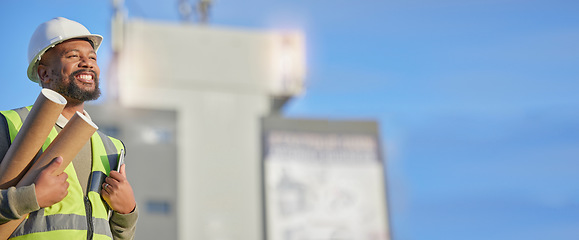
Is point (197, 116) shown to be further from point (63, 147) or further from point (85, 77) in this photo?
point (63, 147)

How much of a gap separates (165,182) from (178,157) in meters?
3.12

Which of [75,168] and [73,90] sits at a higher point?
[73,90]

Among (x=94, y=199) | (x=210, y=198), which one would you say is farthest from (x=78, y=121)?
(x=210, y=198)

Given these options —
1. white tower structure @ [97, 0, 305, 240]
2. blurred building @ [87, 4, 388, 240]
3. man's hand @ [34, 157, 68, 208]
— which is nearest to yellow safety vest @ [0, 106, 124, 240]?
man's hand @ [34, 157, 68, 208]

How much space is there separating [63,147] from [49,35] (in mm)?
716

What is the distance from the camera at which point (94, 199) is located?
4230 millimetres

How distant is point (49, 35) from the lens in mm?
4328

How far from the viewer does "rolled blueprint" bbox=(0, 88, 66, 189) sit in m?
3.82

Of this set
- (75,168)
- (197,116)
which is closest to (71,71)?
(75,168)

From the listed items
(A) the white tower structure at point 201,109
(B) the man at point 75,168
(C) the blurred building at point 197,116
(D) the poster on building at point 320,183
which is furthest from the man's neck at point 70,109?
(D) the poster on building at point 320,183

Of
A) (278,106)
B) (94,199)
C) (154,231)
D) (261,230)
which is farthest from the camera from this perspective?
(278,106)

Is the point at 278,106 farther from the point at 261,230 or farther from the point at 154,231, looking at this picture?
the point at 154,231

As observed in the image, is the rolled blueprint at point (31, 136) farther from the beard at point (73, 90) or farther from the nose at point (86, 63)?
the nose at point (86, 63)

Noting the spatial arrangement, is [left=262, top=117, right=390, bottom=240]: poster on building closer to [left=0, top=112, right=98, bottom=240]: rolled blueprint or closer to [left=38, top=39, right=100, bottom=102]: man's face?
[left=38, top=39, right=100, bottom=102]: man's face
